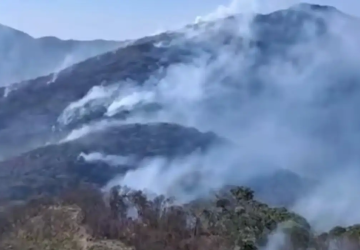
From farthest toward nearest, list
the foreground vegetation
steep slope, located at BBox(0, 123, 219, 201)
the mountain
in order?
steep slope, located at BBox(0, 123, 219, 201)
the mountain
the foreground vegetation

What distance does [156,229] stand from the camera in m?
46.9

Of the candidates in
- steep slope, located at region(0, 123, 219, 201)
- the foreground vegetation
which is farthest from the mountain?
steep slope, located at region(0, 123, 219, 201)

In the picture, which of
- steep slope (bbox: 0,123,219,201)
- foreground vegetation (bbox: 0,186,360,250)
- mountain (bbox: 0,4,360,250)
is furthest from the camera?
steep slope (bbox: 0,123,219,201)

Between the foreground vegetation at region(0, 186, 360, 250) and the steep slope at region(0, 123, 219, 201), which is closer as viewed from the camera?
the foreground vegetation at region(0, 186, 360, 250)

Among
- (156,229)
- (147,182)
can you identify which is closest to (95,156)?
(147,182)

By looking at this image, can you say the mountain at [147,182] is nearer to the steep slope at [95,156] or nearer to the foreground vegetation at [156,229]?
the foreground vegetation at [156,229]

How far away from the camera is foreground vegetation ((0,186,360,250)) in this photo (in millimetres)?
35906

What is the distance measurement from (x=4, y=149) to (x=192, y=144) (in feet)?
161

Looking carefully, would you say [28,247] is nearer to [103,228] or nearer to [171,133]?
[103,228]

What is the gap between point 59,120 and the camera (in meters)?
180

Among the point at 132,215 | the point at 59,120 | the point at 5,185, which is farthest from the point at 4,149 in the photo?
the point at 132,215

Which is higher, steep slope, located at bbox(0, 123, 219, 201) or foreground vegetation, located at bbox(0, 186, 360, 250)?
steep slope, located at bbox(0, 123, 219, 201)

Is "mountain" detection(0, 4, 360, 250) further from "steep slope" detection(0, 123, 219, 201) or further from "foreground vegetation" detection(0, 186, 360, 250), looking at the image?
"steep slope" detection(0, 123, 219, 201)

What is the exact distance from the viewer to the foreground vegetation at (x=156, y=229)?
35906 mm
